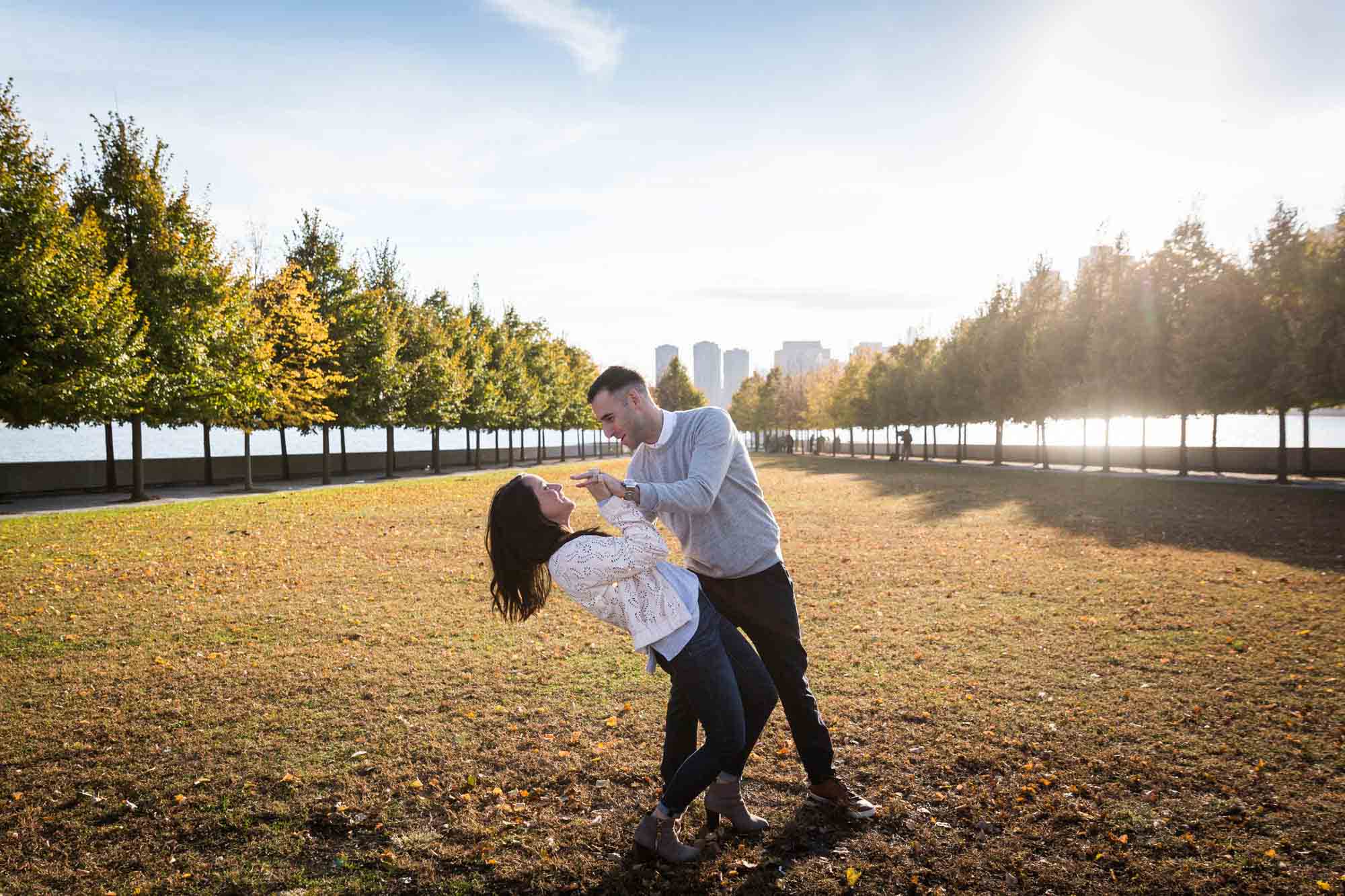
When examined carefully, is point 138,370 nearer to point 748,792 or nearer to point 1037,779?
point 748,792

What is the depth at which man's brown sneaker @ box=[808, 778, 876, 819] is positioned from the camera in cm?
407

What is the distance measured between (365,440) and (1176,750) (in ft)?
166

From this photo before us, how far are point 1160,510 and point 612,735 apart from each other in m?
17.9

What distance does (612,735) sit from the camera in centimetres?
522

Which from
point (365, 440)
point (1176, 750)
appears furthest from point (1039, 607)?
point (365, 440)

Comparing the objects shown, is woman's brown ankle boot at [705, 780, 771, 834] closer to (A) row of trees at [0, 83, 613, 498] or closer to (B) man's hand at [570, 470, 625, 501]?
(B) man's hand at [570, 470, 625, 501]

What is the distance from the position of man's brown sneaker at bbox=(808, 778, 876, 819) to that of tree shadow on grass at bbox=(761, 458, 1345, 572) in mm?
10527

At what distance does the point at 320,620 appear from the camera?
8375mm

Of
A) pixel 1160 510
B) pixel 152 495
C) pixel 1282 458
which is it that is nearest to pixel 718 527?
pixel 1160 510

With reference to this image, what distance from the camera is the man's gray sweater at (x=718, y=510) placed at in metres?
3.59

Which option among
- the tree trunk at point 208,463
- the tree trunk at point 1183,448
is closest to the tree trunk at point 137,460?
the tree trunk at point 208,463

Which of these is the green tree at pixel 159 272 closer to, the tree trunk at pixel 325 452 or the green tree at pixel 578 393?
the tree trunk at pixel 325 452

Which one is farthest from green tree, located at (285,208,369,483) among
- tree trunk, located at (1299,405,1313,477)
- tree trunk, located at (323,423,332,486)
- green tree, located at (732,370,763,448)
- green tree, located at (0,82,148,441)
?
green tree, located at (732,370,763,448)

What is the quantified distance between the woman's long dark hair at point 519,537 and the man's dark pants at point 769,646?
897 mm
